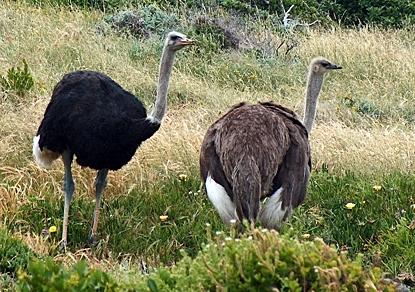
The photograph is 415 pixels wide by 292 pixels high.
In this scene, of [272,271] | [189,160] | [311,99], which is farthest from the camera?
[189,160]

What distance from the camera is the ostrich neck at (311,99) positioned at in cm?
636

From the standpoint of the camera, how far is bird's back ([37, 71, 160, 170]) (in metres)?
5.89

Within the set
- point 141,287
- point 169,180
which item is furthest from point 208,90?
point 141,287

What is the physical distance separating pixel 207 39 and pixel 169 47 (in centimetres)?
579

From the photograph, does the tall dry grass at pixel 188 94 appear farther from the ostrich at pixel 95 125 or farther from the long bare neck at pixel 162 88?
the long bare neck at pixel 162 88

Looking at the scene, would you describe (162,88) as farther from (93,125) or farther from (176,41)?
(93,125)

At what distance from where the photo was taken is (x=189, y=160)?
6.88 meters

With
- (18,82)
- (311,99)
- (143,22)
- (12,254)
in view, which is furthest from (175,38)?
(143,22)

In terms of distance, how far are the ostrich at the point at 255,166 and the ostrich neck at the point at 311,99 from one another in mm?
1011

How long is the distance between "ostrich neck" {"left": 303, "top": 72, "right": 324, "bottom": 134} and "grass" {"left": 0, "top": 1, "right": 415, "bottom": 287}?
0.45m

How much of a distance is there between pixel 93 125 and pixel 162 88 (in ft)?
1.90

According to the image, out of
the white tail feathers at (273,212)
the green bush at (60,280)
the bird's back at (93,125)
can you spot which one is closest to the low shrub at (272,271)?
the green bush at (60,280)

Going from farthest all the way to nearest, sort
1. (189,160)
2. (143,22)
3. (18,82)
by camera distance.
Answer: (143,22) → (18,82) → (189,160)

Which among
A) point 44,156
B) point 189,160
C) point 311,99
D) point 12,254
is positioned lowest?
point 12,254
